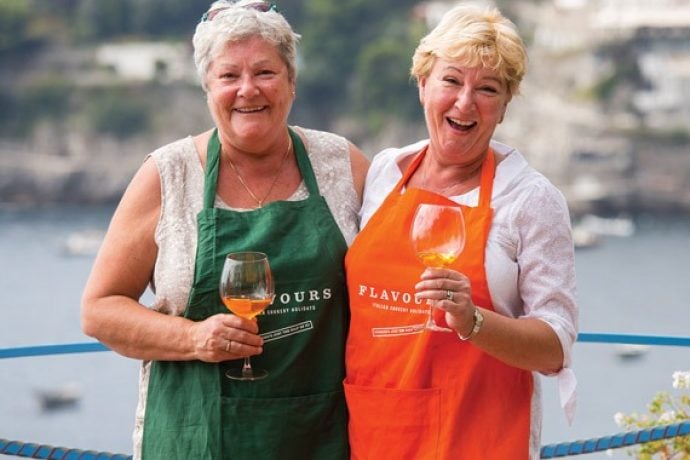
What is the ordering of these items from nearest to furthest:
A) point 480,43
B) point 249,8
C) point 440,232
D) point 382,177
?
point 440,232 < point 480,43 < point 249,8 < point 382,177

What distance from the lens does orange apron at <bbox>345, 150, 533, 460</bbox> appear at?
2.13m

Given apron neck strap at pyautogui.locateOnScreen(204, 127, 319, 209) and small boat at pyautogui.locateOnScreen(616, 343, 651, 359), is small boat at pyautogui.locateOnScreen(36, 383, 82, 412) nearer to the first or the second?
small boat at pyautogui.locateOnScreen(616, 343, 651, 359)

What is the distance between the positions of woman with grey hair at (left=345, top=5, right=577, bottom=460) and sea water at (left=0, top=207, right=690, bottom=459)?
77.9 feet

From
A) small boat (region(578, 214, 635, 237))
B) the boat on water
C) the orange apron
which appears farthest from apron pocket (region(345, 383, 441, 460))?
small boat (region(578, 214, 635, 237))

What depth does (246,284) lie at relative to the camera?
6.65ft

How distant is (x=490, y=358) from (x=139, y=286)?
27.2 inches

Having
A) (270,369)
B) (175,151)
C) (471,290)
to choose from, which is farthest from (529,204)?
(175,151)

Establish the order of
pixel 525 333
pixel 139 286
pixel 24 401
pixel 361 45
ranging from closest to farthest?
pixel 525 333 → pixel 139 286 → pixel 24 401 → pixel 361 45

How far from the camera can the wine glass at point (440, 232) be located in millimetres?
2002

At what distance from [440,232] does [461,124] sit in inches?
10.4

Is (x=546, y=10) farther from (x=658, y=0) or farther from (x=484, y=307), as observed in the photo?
(x=484, y=307)

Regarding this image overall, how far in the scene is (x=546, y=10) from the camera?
132ft

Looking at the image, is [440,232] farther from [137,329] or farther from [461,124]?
[137,329]

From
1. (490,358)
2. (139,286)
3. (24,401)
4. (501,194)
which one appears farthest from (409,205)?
(24,401)
